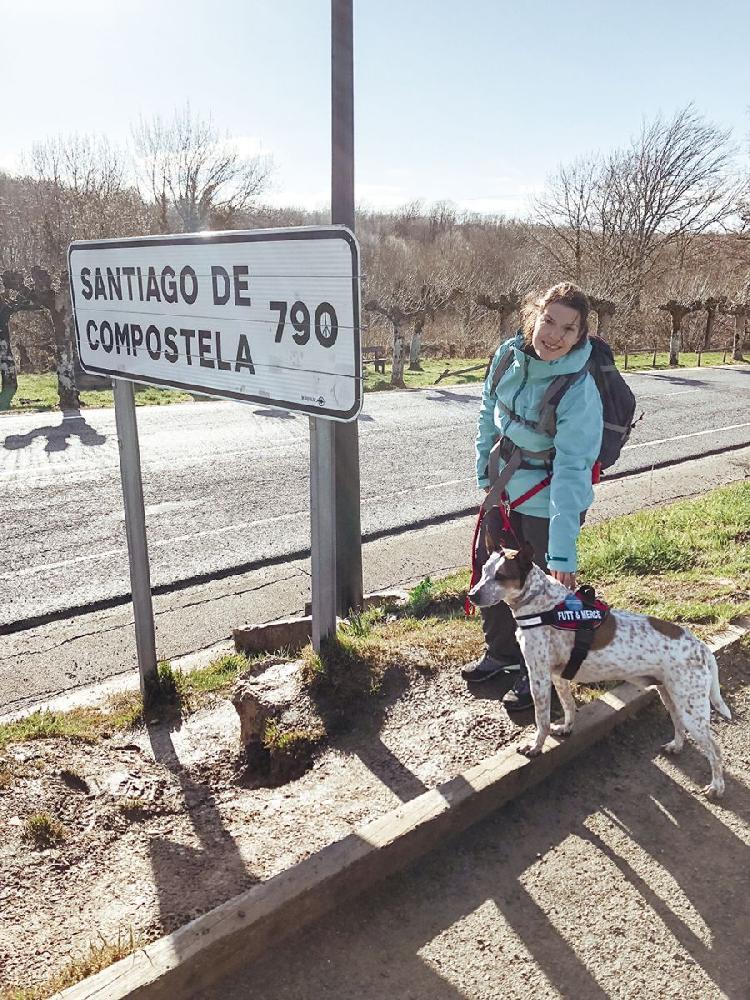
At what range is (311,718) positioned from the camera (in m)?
3.68

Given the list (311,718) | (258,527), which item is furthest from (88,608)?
(311,718)

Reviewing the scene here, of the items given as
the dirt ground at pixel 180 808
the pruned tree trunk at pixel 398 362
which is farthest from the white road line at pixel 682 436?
the dirt ground at pixel 180 808

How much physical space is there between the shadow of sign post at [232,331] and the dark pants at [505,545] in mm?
800

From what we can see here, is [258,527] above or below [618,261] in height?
below

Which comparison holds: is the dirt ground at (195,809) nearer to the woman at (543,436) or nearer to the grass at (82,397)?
the woman at (543,436)

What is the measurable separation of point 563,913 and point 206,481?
7755mm

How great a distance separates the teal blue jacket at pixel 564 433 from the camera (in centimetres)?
312

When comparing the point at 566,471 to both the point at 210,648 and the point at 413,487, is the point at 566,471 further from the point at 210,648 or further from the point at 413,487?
the point at 413,487

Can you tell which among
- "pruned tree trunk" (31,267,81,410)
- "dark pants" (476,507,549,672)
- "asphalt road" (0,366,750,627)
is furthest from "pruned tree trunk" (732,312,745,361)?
"dark pants" (476,507,549,672)

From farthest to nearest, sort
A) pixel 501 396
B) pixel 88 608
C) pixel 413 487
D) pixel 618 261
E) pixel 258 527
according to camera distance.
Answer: pixel 618 261 → pixel 413 487 → pixel 258 527 → pixel 88 608 → pixel 501 396

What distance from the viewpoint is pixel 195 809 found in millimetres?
3238

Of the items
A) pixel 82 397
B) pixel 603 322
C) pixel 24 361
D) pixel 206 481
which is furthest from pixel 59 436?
pixel 603 322

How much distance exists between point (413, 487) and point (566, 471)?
6.52 metres

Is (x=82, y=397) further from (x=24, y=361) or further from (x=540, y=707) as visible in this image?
(x=540, y=707)
